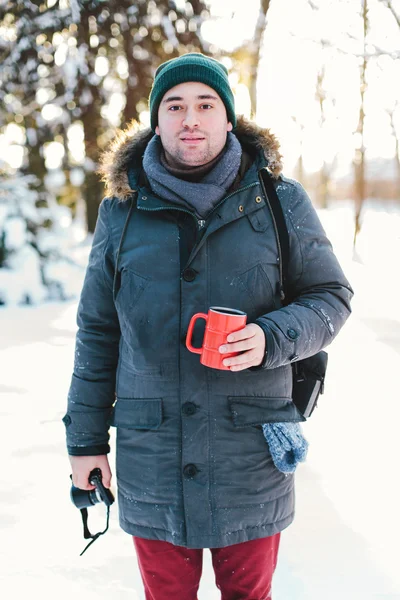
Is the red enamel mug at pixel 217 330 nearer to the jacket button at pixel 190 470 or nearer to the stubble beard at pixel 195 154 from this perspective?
the jacket button at pixel 190 470

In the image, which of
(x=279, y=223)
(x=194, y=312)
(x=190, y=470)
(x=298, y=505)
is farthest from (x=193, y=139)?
(x=298, y=505)

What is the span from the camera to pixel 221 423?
61.7 inches

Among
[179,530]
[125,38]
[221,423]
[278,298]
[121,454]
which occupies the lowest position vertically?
[179,530]

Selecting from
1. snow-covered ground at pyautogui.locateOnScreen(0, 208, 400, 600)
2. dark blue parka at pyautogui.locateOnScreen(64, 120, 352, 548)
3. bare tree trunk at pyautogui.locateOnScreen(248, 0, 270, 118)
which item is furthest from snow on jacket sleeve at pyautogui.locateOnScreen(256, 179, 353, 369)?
bare tree trunk at pyautogui.locateOnScreen(248, 0, 270, 118)

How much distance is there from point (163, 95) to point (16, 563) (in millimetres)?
1970

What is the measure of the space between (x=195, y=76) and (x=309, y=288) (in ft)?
2.24

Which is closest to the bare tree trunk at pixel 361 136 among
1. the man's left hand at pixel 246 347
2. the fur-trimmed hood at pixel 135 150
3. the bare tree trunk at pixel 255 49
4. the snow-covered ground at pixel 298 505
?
the bare tree trunk at pixel 255 49

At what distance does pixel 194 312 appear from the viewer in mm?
1558

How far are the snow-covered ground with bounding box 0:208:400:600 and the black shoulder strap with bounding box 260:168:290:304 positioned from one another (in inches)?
54.2

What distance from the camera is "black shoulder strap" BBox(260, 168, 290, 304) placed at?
158 cm

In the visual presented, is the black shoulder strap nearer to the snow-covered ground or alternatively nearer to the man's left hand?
the man's left hand

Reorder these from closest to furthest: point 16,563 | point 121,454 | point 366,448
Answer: point 121,454, point 16,563, point 366,448

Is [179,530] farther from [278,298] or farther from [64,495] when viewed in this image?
[64,495]

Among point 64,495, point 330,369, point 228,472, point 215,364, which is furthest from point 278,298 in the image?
point 330,369
